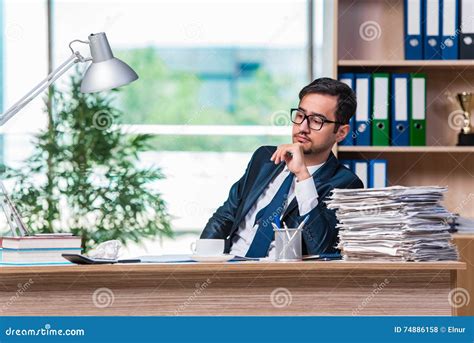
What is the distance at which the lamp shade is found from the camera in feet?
9.50

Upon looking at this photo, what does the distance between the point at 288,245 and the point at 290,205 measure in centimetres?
45

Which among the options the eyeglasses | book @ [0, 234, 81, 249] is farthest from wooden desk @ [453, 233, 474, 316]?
book @ [0, 234, 81, 249]

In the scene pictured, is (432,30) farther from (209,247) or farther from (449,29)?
(209,247)

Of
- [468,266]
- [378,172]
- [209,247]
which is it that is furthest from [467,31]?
[209,247]

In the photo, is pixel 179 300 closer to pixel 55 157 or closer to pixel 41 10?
pixel 55 157

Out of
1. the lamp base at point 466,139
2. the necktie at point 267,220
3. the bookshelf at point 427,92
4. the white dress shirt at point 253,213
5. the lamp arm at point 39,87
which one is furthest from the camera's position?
the bookshelf at point 427,92

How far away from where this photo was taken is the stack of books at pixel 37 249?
8.77 ft

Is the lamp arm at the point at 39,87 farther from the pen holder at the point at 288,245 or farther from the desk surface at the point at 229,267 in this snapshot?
the pen holder at the point at 288,245

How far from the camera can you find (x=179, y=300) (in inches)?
100

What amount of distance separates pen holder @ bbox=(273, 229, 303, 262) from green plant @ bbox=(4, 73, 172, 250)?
2.43 meters

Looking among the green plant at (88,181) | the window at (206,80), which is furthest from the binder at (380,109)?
the green plant at (88,181)

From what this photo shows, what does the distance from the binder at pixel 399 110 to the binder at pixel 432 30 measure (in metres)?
0.18

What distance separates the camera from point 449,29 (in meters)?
4.46
